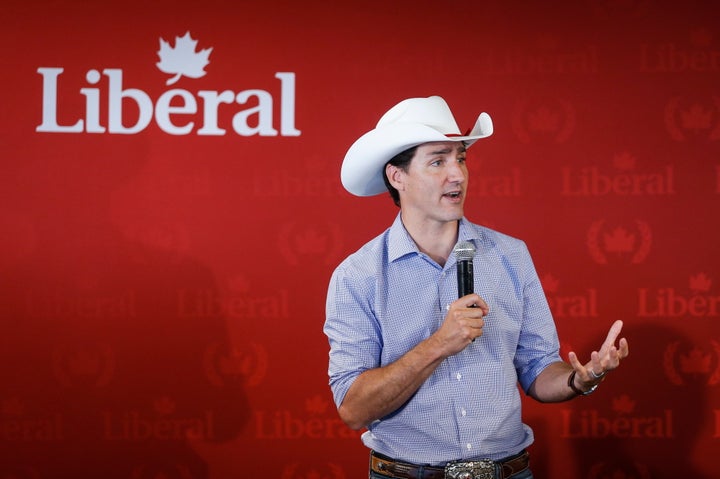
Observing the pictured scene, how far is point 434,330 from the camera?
7.16 feet

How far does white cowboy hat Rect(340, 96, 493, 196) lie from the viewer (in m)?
2.24

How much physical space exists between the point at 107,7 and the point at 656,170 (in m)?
2.78

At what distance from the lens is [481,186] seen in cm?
365

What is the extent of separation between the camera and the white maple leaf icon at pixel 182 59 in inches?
144

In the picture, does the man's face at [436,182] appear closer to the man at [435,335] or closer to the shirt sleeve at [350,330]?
the man at [435,335]

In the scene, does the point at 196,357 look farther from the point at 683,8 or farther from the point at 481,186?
the point at 683,8

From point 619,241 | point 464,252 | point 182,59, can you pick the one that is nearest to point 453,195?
point 464,252

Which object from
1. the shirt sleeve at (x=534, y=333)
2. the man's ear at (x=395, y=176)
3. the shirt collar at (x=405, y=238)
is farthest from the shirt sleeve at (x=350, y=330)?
the shirt sleeve at (x=534, y=333)

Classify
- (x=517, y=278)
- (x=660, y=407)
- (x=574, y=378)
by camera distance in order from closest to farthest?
(x=574, y=378)
(x=517, y=278)
(x=660, y=407)

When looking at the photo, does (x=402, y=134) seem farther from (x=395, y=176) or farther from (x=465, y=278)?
(x=465, y=278)

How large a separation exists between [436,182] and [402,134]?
0.18m

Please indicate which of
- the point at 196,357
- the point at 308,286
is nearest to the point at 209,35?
the point at 308,286

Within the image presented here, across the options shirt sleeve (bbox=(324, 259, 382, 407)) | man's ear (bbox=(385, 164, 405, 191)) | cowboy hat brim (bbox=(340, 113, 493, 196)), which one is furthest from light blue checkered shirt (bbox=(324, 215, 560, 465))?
cowboy hat brim (bbox=(340, 113, 493, 196))

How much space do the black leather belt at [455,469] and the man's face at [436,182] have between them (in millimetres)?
702
